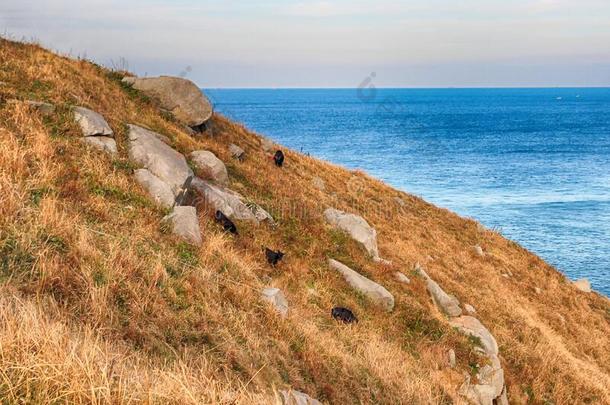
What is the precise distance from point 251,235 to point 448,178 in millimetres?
57556

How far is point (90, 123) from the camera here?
52.6ft

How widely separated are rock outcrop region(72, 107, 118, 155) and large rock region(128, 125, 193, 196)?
2.35 feet

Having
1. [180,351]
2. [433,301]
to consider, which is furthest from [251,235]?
[180,351]

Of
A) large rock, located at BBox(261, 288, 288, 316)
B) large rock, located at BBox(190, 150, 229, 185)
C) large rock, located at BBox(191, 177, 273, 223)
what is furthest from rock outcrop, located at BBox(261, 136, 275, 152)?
large rock, located at BBox(261, 288, 288, 316)

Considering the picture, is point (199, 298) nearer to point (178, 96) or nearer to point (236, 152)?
point (236, 152)

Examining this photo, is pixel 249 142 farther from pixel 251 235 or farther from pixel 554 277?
pixel 554 277

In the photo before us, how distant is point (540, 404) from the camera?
1661cm

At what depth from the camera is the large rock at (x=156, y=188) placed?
14219 mm

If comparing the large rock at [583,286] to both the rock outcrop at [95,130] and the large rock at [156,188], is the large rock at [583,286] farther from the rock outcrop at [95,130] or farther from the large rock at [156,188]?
the rock outcrop at [95,130]

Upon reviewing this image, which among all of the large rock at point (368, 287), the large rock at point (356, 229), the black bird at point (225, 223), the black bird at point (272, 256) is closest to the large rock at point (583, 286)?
the large rock at point (356, 229)

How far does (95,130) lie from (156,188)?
3130 millimetres

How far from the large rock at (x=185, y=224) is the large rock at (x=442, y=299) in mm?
10039

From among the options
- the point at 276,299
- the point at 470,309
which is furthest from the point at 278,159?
the point at 276,299

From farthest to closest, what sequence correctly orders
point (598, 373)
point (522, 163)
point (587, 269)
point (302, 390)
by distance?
point (522, 163) < point (587, 269) < point (598, 373) < point (302, 390)
